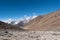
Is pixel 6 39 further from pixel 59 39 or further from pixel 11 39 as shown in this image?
pixel 59 39

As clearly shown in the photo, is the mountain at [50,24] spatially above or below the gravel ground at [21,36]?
above

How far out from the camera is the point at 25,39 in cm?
1675

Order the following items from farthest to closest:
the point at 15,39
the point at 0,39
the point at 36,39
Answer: the point at 36,39 < the point at 15,39 < the point at 0,39

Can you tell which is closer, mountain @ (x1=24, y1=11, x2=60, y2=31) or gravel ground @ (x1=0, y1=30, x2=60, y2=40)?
gravel ground @ (x1=0, y1=30, x2=60, y2=40)

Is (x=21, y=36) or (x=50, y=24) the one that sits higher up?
(x=50, y=24)

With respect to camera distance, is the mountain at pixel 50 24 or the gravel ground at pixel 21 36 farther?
the mountain at pixel 50 24

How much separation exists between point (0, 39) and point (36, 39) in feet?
14.4

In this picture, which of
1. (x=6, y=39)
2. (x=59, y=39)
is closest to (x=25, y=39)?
(x=6, y=39)

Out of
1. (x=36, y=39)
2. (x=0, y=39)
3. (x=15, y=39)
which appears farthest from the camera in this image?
(x=36, y=39)

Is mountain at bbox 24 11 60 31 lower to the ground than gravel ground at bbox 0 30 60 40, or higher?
higher

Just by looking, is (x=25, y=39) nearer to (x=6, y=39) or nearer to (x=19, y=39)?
(x=19, y=39)

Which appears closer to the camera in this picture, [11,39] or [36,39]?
[11,39]

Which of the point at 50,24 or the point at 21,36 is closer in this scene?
the point at 21,36

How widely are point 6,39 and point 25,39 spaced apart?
7.41 ft
